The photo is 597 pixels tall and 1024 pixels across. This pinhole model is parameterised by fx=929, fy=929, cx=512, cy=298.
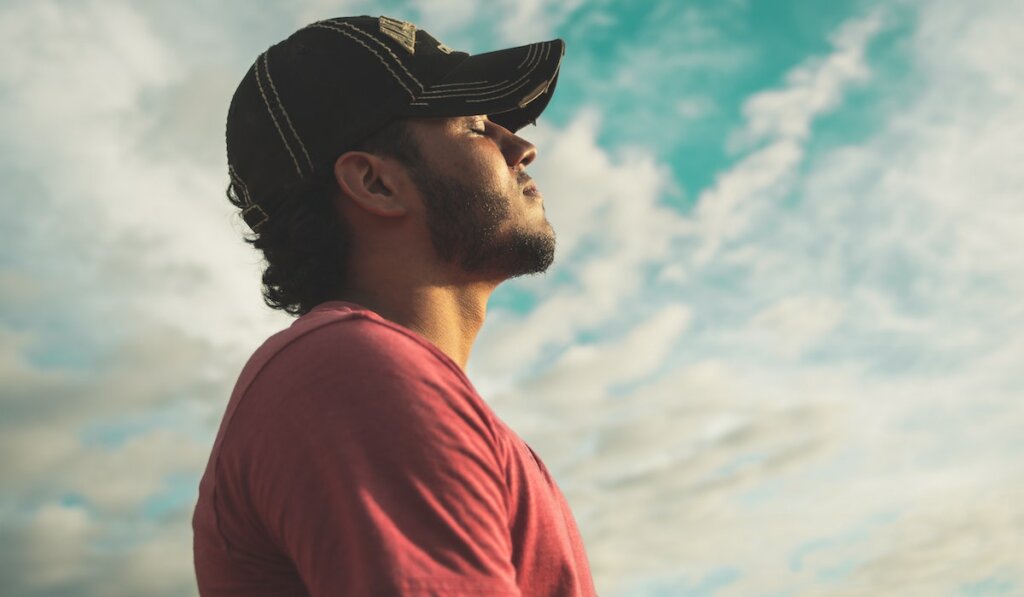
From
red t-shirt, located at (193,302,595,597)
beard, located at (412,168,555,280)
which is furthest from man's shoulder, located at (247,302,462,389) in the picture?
beard, located at (412,168,555,280)

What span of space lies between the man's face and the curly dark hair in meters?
0.10

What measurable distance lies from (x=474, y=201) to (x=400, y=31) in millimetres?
818

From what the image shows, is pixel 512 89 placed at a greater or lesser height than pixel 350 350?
greater

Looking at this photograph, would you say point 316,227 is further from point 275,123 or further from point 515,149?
point 515,149

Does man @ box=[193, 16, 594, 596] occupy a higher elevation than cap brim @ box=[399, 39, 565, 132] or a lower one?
lower

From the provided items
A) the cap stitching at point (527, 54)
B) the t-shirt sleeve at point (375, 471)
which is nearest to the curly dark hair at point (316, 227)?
the cap stitching at point (527, 54)

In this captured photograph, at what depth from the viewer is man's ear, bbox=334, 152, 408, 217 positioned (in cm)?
382

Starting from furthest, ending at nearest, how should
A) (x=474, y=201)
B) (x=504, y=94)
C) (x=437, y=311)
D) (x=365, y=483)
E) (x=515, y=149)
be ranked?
(x=515, y=149) < (x=504, y=94) < (x=474, y=201) < (x=437, y=311) < (x=365, y=483)

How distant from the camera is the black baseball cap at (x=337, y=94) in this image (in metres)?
3.76

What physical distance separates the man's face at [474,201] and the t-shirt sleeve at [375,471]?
129 cm

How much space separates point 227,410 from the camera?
2.80m

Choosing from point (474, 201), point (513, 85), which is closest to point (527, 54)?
point (513, 85)

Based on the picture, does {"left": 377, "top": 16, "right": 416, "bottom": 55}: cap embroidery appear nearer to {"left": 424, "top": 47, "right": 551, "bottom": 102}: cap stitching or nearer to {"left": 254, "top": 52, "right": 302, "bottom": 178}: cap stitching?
{"left": 424, "top": 47, "right": 551, "bottom": 102}: cap stitching

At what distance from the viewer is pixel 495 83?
13.0ft
